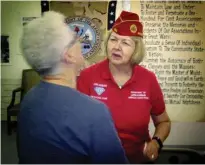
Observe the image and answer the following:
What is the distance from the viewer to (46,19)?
3.77ft

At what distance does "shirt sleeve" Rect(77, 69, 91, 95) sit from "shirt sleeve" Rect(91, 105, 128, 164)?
0.50ft

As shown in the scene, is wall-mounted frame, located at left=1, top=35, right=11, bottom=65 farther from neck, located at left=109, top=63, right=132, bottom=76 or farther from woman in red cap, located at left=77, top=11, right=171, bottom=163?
neck, located at left=109, top=63, right=132, bottom=76

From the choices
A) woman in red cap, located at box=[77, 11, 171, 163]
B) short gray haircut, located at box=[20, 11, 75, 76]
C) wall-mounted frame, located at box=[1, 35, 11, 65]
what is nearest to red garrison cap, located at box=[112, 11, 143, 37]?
woman in red cap, located at box=[77, 11, 171, 163]

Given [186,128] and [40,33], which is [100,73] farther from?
[186,128]

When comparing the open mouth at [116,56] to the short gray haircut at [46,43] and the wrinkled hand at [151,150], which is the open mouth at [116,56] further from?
the wrinkled hand at [151,150]

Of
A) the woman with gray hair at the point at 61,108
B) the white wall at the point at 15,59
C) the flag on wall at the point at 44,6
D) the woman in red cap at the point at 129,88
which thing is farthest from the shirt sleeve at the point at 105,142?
the flag on wall at the point at 44,6

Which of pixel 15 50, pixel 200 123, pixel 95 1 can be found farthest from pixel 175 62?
pixel 15 50

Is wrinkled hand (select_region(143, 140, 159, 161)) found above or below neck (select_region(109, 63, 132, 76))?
below

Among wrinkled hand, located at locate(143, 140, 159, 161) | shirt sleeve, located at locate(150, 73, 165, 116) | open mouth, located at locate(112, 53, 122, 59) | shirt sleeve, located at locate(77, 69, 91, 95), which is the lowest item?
wrinkled hand, located at locate(143, 140, 159, 161)

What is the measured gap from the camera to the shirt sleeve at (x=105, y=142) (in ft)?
3.76

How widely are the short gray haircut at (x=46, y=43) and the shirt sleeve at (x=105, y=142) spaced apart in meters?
0.27

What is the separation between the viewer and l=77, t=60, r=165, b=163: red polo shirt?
4.30 ft

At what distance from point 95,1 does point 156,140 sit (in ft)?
2.36

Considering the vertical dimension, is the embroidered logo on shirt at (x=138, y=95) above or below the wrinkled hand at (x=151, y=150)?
above
